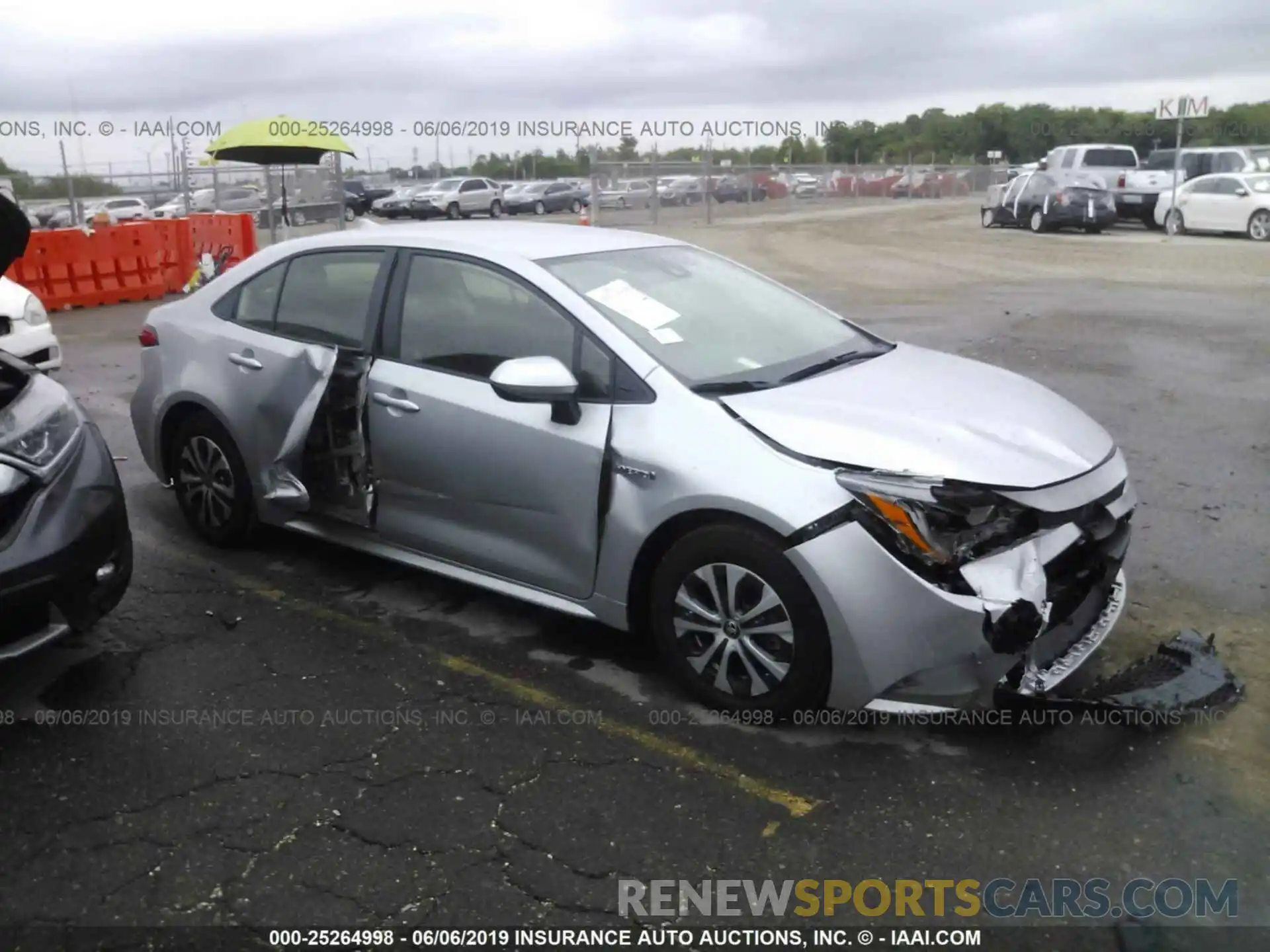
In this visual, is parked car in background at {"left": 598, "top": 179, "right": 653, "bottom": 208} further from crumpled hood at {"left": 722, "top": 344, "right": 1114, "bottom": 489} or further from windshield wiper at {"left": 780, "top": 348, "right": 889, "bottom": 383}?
crumpled hood at {"left": 722, "top": 344, "right": 1114, "bottom": 489}

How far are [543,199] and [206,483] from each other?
38.1m

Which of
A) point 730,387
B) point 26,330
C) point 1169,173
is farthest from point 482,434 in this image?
point 1169,173

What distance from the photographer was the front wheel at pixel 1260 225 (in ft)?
73.4

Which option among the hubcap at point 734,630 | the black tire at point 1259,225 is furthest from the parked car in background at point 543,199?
the hubcap at point 734,630

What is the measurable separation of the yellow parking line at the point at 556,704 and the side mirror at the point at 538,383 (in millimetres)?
996

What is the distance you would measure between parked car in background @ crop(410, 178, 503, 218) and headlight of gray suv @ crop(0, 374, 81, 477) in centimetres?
3571

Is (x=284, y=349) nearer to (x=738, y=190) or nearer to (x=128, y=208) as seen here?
(x=738, y=190)

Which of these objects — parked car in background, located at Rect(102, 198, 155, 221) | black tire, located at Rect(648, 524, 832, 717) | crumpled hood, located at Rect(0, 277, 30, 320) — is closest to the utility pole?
parked car in background, located at Rect(102, 198, 155, 221)

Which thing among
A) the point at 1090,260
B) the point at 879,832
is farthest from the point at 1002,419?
the point at 1090,260

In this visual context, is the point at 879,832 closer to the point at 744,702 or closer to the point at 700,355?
the point at 744,702

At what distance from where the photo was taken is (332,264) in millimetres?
4949

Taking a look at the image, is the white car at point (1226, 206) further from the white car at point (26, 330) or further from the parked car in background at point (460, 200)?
the parked car in background at point (460, 200)

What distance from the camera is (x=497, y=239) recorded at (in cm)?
463

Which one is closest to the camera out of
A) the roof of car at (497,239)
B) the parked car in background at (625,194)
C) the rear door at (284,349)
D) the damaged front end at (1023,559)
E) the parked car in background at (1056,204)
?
the damaged front end at (1023,559)
